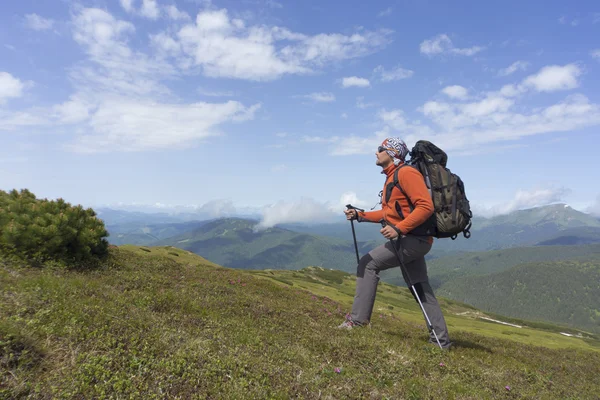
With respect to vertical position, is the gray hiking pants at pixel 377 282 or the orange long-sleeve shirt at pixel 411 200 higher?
the orange long-sleeve shirt at pixel 411 200

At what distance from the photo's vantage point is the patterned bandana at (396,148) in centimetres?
977

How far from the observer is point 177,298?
34.4 feet

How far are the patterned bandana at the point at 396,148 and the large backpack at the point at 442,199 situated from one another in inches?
16.1

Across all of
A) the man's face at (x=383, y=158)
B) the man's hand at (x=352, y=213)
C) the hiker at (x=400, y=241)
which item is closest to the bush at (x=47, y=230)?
the man's hand at (x=352, y=213)

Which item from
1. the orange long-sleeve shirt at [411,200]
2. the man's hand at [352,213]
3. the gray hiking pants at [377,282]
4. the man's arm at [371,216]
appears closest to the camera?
the orange long-sleeve shirt at [411,200]

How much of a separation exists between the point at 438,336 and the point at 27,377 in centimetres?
995

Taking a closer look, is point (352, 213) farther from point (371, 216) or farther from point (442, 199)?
point (442, 199)

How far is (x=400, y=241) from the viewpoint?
30.4ft

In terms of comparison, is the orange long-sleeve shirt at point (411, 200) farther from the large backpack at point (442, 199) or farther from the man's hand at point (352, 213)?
the man's hand at point (352, 213)

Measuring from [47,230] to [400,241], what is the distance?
1375 centimetres

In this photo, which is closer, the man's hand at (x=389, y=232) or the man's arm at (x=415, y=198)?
the man's arm at (x=415, y=198)

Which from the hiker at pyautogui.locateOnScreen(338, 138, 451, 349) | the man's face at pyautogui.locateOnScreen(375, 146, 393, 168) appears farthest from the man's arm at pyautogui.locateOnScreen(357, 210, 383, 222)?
the man's face at pyautogui.locateOnScreen(375, 146, 393, 168)

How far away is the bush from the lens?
41.5 ft

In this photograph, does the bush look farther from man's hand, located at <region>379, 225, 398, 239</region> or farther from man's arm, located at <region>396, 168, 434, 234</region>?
man's arm, located at <region>396, 168, 434, 234</region>
